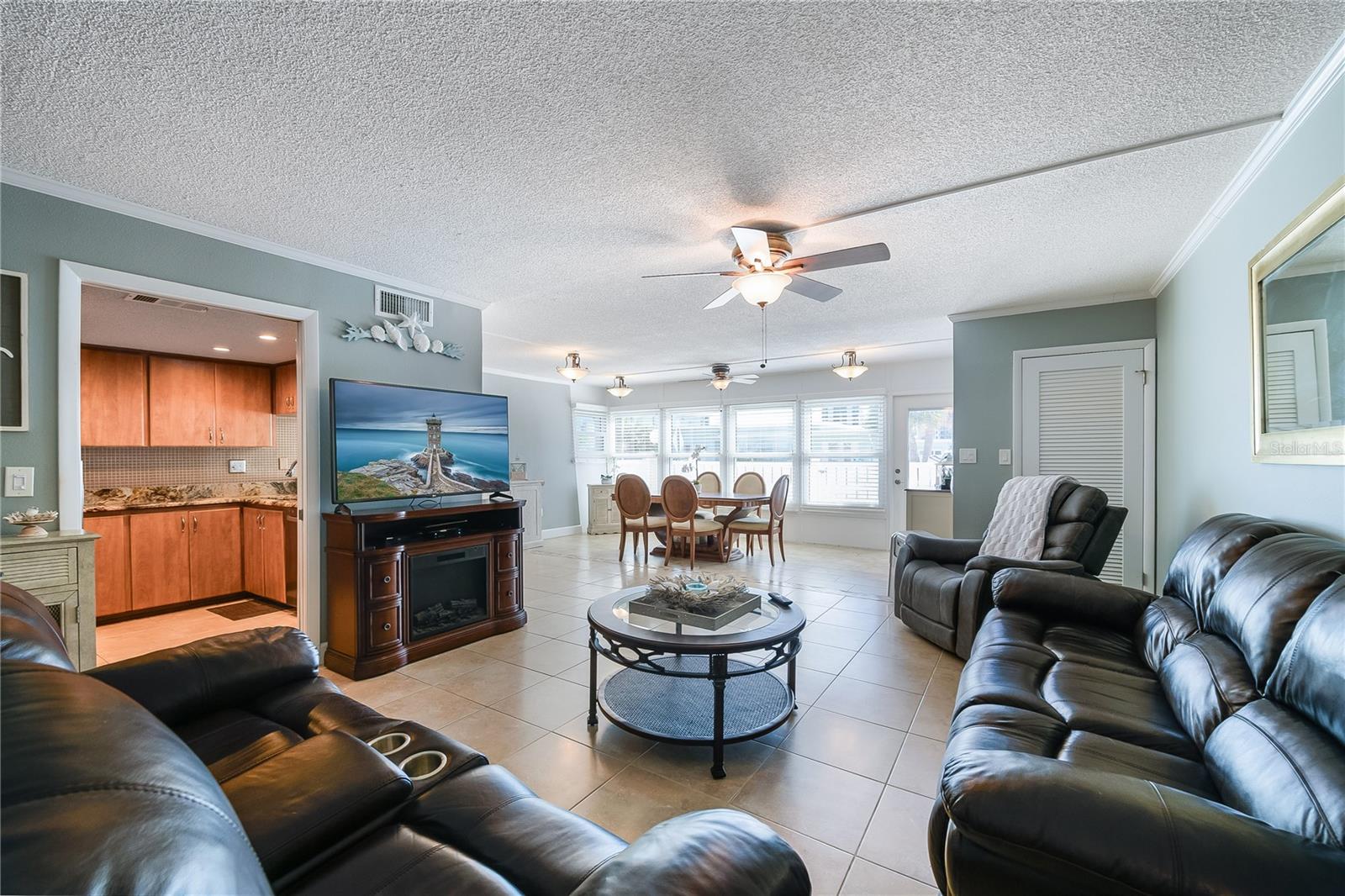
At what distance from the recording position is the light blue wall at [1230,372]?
1696 mm

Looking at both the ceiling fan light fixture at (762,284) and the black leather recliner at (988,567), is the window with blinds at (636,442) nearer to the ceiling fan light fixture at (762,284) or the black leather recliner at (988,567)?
the black leather recliner at (988,567)

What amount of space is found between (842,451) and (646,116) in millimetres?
6041

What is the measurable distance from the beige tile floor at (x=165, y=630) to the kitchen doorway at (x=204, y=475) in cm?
2

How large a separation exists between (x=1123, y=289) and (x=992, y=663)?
132 inches

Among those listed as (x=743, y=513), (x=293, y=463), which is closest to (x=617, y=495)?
(x=743, y=513)

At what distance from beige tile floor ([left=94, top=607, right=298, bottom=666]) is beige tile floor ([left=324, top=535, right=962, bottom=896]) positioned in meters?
1.61

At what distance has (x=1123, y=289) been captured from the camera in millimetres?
3832

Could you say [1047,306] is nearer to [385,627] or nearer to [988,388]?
[988,388]

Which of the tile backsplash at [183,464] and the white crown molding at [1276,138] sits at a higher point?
the white crown molding at [1276,138]

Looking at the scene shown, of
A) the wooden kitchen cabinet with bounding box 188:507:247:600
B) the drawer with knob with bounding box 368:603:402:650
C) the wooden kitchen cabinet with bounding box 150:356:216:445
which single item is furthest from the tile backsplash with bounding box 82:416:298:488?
the drawer with knob with bounding box 368:603:402:650

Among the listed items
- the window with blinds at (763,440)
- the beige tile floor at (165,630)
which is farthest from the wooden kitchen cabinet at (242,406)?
the window with blinds at (763,440)

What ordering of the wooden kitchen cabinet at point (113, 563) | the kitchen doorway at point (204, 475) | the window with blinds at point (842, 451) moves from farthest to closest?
the window with blinds at point (842, 451), the wooden kitchen cabinet at point (113, 563), the kitchen doorway at point (204, 475)

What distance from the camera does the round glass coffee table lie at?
213 centimetres

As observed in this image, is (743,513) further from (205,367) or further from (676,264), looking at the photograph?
(205,367)
